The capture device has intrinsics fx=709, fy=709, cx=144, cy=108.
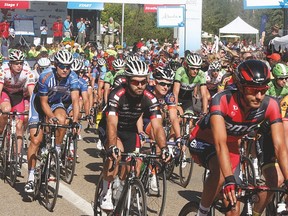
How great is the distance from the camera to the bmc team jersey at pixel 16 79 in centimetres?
1084

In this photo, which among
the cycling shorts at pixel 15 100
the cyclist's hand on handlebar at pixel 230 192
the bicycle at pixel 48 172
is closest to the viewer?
the cyclist's hand on handlebar at pixel 230 192

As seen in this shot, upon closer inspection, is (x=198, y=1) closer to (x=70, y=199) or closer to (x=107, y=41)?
(x=107, y=41)

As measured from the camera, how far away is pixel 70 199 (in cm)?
937

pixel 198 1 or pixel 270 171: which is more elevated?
pixel 198 1

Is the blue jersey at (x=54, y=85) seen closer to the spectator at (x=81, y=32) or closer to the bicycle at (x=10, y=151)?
the bicycle at (x=10, y=151)

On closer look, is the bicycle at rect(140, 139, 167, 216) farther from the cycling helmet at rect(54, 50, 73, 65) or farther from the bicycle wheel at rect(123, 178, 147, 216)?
the cycling helmet at rect(54, 50, 73, 65)

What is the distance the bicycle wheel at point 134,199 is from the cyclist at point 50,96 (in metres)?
2.45

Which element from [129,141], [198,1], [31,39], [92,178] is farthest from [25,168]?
[31,39]

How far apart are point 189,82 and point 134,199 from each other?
17.6ft

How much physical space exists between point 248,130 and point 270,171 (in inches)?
36.7

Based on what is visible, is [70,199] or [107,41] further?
[107,41]

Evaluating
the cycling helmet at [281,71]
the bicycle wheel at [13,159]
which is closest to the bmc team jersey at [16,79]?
the bicycle wheel at [13,159]

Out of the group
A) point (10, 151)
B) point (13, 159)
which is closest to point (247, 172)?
point (13, 159)

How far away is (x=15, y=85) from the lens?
1095cm
